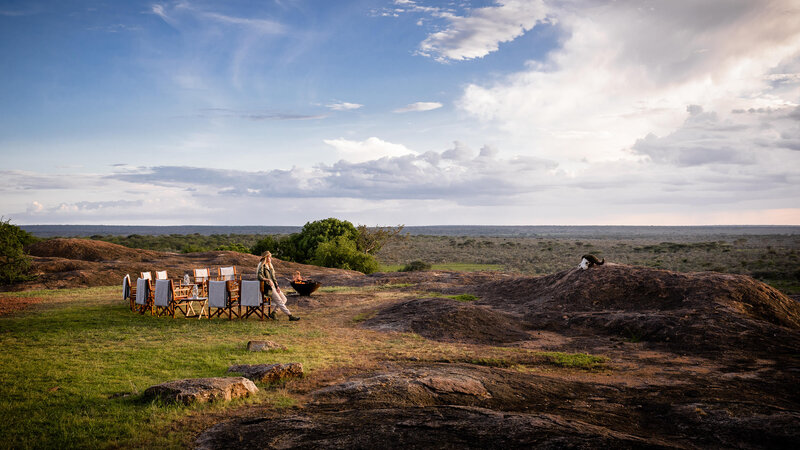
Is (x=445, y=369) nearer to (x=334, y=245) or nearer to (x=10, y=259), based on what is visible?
(x=10, y=259)

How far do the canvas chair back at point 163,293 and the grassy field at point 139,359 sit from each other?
1.93ft

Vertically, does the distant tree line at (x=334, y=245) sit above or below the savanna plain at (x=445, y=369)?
above

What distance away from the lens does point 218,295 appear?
14.6m

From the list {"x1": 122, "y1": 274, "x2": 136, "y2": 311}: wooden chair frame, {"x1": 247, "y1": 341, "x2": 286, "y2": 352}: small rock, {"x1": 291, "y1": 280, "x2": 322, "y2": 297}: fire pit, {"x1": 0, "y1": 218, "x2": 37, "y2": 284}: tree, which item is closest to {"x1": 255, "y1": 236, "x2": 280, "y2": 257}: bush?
{"x1": 0, "y1": 218, "x2": 37, "y2": 284}: tree

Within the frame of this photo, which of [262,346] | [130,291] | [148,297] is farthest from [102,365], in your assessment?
[130,291]

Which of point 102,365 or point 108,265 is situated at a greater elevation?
point 108,265

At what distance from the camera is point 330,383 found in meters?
8.09

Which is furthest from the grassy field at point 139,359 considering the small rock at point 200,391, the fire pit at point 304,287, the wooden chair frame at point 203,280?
the wooden chair frame at point 203,280

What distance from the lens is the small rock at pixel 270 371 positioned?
8.06 metres

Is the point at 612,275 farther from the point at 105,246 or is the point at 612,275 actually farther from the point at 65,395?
the point at 105,246

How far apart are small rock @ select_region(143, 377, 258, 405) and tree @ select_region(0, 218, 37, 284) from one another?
73.1 feet

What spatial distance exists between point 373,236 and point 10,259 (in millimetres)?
29389

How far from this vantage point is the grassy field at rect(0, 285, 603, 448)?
19.6 ft

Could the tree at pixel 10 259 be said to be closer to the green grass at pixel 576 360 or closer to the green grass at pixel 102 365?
the green grass at pixel 102 365
